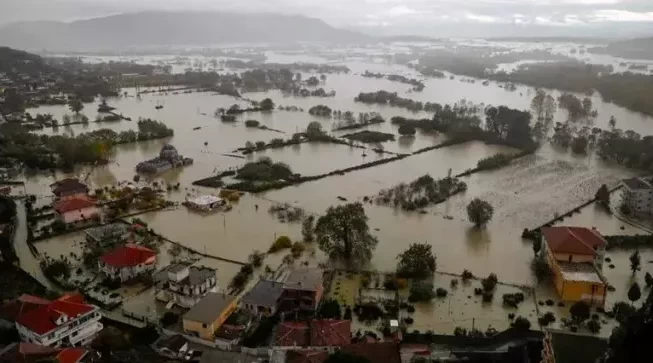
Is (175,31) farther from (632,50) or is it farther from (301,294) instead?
(301,294)

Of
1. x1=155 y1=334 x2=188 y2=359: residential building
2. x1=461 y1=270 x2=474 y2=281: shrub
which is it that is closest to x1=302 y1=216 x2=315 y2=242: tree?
x1=461 y1=270 x2=474 y2=281: shrub

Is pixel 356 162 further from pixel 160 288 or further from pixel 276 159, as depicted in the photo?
pixel 160 288

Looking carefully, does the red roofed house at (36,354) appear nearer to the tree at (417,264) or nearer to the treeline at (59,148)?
the tree at (417,264)

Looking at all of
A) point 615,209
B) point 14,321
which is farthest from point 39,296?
point 615,209

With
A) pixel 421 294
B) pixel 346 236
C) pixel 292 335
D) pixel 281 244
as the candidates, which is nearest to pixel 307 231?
pixel 281 244

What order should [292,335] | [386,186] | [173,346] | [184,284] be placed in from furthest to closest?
1. [386,186]
2. [184,284]
3. [292,335]
4. [173,346]

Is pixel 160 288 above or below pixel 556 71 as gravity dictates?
below
